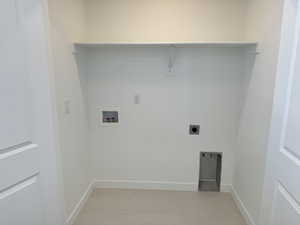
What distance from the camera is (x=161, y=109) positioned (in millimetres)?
2373

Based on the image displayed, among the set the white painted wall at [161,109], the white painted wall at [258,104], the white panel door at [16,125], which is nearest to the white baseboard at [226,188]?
the white painted wall at [161,109]

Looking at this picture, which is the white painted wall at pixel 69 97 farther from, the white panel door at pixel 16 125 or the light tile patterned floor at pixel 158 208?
the white panel door at pixel 16 125

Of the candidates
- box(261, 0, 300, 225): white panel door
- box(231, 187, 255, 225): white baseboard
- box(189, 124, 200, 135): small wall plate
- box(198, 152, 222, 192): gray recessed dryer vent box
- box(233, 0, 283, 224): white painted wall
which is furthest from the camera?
box(198, 152, 222, 192): gray recessed dryer vent box

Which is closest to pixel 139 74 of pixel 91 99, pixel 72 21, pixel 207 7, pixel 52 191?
pixel 91 99

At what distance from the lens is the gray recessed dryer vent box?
8.15 feet

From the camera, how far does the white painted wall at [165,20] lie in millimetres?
2131

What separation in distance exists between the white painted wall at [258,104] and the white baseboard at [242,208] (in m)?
0.04

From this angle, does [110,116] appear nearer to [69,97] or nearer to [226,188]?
[69,97]

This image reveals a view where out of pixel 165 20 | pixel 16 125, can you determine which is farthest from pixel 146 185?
pixel 165 20

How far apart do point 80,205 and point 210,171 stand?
1.52 m

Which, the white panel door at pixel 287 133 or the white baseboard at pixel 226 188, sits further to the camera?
the white baseboard at pixel 226 188

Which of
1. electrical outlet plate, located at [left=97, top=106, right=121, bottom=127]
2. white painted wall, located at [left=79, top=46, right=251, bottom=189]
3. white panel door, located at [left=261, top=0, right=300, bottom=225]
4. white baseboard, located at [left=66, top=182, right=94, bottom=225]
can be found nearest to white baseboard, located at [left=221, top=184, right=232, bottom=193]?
white painted wall, located at [left=79, top=46, right=251, bottom=189]

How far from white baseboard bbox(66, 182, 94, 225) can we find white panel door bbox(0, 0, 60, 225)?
0.73 m

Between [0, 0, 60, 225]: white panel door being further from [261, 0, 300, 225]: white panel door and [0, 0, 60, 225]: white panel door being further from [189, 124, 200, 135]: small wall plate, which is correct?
[189, 124, 200, 135]: small wall plate
